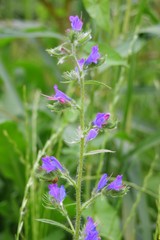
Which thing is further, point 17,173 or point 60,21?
point 60,21

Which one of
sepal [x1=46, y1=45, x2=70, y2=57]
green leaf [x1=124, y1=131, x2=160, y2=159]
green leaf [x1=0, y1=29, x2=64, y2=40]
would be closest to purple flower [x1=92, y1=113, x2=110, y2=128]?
sepal [x1=46, y1=45, x2=70, y2=57]

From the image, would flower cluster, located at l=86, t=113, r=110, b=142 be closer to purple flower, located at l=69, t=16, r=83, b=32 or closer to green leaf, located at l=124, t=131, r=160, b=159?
purple flower, located at l=69, t=16, r=83, b=32

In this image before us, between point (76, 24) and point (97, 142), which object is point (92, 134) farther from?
point (97, 142)

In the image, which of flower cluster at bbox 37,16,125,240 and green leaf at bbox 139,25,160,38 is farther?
green leaf at bbox 139,25,160,38

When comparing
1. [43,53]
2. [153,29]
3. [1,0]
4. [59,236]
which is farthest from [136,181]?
[1,0]

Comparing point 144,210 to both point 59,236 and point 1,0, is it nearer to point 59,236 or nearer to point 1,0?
point 59,236

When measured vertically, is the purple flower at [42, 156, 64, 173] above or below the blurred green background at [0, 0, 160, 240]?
below

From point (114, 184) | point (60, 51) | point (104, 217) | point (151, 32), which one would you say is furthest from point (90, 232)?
point (151, 32)

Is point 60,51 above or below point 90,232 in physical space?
above

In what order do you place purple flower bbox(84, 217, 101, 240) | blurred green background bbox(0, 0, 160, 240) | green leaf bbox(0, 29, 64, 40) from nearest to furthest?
purple flower bbox(84, 217, 101, 240) < blurred green background bbox(0, 0, 160, 240) < green leaf bbox(0, 29, 64, 40)
